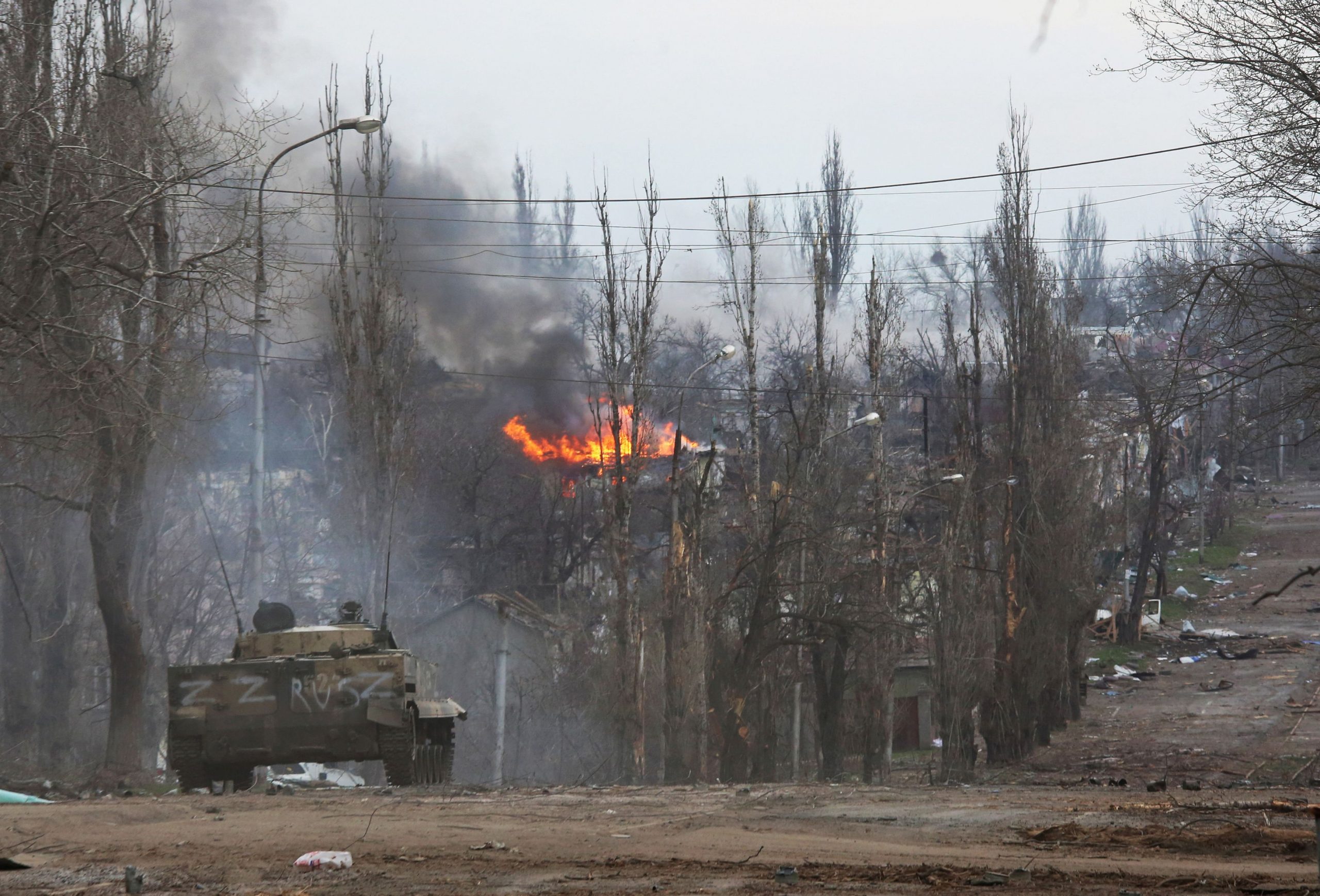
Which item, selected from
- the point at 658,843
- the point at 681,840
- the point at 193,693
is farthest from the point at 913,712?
the point at 658,843

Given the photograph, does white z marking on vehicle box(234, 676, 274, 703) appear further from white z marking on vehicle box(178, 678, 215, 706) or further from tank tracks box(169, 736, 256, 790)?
tank tracks box(169, 736, 256, 790)

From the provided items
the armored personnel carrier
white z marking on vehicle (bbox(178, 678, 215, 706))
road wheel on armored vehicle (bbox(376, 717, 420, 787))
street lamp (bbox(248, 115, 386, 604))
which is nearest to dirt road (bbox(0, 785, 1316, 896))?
the armored personnel carrier

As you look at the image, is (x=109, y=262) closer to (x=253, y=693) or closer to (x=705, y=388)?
(x=253, y=693)

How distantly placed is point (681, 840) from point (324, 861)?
2436mm

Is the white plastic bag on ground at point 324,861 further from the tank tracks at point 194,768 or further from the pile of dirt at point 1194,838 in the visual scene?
the tank tracks at point 194,768

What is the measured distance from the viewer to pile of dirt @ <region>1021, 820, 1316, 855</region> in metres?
8.30

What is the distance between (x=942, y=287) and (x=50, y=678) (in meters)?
52.5

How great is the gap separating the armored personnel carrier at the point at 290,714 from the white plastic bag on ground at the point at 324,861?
6.45 meters

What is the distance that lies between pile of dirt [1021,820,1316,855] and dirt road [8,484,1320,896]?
23 mm

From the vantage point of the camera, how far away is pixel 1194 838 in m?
8.67

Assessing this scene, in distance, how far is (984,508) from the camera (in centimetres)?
3072

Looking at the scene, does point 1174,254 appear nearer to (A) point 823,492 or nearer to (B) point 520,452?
(A) point 823,492

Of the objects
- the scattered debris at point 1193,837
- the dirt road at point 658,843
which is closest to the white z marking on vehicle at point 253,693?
the dirt road at point 658,843

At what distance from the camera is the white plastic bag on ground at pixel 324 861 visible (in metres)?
7.79
